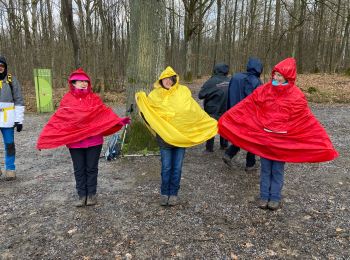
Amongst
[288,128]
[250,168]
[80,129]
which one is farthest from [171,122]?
[250,168]

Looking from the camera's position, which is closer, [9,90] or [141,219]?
[141,219]

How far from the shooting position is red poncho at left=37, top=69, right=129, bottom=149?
4.41m

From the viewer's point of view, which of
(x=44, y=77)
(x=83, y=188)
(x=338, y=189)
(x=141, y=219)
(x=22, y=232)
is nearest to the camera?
(x=22, y=232)

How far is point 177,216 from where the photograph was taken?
14.2 ft

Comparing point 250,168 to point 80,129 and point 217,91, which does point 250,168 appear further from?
point 80,129

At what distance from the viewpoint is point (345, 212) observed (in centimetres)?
446

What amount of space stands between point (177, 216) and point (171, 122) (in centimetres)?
125

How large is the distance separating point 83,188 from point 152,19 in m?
3.83

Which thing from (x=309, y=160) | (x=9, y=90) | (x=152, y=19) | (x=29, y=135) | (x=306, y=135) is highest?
(x=152, y=19)

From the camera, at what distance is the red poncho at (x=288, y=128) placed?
432cm

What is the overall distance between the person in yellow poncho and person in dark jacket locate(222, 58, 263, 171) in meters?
1.72

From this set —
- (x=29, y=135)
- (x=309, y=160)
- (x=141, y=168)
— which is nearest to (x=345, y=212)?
(x=309, y=160)

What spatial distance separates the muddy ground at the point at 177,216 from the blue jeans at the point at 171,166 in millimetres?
313

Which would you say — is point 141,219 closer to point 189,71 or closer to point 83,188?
point 83,188
